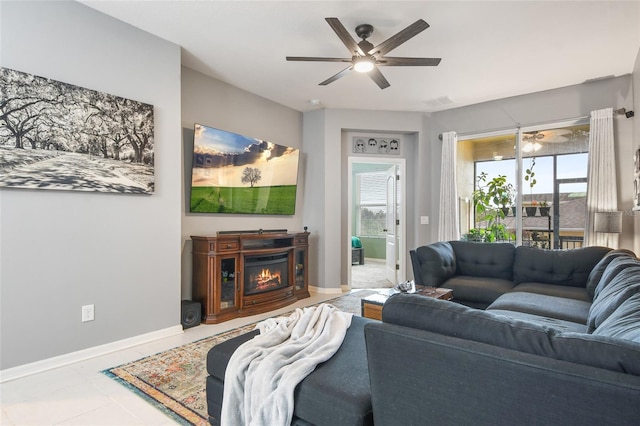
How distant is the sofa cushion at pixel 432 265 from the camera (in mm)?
3828

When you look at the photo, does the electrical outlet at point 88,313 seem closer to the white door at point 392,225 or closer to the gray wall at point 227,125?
→ the gray wall at point 227,125

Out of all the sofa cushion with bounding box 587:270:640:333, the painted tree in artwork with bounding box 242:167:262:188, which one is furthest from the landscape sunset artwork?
the sofa cushion with bounding box 587:270:640:333

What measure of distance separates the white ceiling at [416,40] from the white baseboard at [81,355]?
109 inches

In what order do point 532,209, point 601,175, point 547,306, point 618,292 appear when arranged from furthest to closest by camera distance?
point 532,209, point 601,175, point 547,306, point 618,292

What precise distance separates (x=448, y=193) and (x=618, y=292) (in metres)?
3.71

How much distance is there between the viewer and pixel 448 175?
5379mm

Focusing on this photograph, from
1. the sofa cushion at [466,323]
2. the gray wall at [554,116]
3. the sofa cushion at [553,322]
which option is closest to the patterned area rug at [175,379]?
the sofa cushion at [466,323]

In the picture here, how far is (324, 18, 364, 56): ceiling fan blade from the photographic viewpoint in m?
2.42

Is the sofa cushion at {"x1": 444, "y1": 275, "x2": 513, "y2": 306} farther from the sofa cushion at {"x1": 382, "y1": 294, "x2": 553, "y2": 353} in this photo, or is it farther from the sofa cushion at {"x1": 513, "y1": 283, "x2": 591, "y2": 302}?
the sofa cushion at {"x1": 382, "y1": 294, "x2": 553, "y2": 353}

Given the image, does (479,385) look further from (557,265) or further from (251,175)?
(251,175)

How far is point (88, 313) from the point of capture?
109 inches

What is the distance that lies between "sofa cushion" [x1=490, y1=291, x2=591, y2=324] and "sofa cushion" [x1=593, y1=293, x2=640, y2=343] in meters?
1.12

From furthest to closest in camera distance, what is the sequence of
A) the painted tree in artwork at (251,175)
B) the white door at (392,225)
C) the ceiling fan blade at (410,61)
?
the white door at (392,225)
the painted tree in artwork at (251,175)
the ceiling fan blade at (410,61)

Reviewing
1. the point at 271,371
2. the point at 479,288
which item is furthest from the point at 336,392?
the point at 479,288
